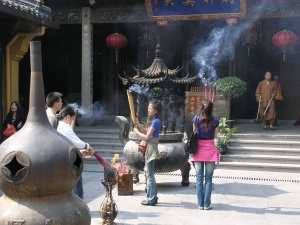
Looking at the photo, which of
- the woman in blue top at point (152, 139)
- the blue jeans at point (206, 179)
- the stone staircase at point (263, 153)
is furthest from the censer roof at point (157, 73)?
the blue jeans at point (206, 179)

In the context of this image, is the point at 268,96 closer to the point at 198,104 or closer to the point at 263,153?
the point at 198,104

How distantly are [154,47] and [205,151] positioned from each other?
9243mm

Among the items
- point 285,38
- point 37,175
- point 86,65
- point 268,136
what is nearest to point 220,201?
point 37,175

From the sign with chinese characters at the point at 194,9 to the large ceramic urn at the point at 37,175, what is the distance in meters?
10.0

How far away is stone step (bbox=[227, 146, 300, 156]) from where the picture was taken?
10812 millimetres

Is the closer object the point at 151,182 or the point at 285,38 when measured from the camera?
the point at 151,182

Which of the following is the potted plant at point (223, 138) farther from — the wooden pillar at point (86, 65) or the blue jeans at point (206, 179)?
the wooden pillar at point (86, 65)

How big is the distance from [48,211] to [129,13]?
11134mm

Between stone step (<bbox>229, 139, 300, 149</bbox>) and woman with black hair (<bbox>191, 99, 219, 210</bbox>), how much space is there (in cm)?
494

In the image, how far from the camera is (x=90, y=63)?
1448cm

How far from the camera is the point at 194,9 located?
13.3 metres

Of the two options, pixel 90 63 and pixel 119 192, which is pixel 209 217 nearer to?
pixel 119 192

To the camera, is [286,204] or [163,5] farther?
[163,5]

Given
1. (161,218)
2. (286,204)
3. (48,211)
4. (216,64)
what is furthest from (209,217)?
(216,64)
